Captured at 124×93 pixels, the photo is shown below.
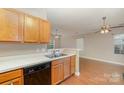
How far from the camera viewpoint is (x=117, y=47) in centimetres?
641

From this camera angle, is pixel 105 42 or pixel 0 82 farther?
pixel 105 42

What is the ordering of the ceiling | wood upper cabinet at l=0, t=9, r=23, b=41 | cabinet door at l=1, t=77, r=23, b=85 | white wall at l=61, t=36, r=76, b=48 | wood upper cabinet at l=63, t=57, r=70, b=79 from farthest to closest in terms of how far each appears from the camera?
white wall at l=61, t=36, r=76, b=48 → the ceiling → wood upper cabinet at l=63, t=57, r=70, b=79 → wood upper cabinet at l=0, t=9, r=23, b=41 → cabinet door at l=1, t=77, r=23, b=85

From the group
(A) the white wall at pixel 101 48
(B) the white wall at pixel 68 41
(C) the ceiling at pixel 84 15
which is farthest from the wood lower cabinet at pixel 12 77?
(B) the white wall at pixel 68 41

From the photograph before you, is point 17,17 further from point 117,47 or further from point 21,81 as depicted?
point 117,47

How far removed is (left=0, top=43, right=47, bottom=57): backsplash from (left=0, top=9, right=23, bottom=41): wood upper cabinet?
374 mm

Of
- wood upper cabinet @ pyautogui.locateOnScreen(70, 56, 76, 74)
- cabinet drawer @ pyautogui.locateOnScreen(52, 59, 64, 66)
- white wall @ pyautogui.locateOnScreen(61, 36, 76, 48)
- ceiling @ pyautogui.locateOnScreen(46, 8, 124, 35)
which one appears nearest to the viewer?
cabinet drawer @ pyautogui.locateOnScreen(52, 59, 64, 66)

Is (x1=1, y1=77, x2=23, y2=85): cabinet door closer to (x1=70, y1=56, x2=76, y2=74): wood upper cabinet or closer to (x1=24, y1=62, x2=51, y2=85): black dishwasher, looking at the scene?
(x1=24, y1=62, x2=51, y2=85): black dishwasher

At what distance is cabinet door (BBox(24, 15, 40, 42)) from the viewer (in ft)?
7.84

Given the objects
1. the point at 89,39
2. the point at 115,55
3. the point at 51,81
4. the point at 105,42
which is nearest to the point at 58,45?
the point at 89,39

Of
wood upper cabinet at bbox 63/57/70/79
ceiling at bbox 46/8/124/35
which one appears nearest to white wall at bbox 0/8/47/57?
ceiling at bbox 46/8/124/35

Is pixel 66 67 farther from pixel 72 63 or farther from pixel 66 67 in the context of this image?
pixel 72 63

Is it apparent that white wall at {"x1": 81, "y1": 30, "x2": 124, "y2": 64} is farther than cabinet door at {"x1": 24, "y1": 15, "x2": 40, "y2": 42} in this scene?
Yes
